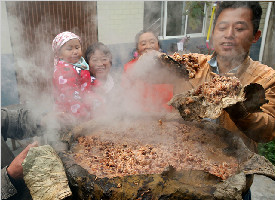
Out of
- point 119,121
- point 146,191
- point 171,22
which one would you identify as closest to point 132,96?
point 119,121

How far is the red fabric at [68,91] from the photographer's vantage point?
2.58m

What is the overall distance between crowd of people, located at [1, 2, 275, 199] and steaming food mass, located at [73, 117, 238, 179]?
264 mm

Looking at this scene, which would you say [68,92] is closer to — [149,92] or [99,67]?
[99,67]

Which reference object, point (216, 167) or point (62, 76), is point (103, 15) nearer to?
point (62, 76)

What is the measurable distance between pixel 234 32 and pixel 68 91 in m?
1.79

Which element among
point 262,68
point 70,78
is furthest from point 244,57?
point 70,78

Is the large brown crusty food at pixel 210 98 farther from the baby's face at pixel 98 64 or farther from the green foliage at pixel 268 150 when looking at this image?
the green foliage at pixel 268 150

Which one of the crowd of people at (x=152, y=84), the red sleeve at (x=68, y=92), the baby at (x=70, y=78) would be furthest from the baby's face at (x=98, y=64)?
the red sleeve at (x=68, y=92)

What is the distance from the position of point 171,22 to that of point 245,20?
2.57 meters

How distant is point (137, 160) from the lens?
4.81 ft

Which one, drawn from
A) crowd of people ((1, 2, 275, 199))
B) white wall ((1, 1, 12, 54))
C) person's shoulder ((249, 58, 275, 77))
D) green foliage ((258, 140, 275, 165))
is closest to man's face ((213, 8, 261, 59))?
crowd of people ((1, 2, 275, 199))

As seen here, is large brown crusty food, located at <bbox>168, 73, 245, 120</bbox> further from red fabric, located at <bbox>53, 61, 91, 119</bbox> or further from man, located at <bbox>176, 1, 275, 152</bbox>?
red fabric, located at <bbox>53, 61, 91, 119</bbox>

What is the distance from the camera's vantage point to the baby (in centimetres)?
259

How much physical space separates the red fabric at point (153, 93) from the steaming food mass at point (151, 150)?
1.88 feet
